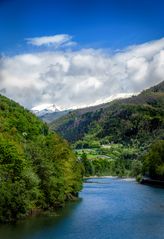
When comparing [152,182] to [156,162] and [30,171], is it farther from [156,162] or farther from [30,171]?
[30,171]

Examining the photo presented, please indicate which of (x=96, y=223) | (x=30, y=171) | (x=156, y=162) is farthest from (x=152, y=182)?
(x=96, y=223)

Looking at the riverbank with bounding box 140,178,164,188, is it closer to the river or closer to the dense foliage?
the dense foliage

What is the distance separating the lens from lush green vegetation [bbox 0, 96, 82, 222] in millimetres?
61375

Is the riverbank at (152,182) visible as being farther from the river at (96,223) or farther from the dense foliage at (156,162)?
the river at (96,223)

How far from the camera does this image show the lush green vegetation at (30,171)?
61.4 meters

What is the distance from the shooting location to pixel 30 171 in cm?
6762

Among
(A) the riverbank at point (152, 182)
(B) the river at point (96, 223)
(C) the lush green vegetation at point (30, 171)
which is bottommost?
(B) the river at point (96, 223)

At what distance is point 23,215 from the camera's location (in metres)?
63.6

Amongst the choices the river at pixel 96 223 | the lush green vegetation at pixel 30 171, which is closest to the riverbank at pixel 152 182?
the lush green vegetation at pixel 30 171

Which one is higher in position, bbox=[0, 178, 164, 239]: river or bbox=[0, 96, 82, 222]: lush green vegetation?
bbox=[0, 96, 82, 222]: lush green vegetation

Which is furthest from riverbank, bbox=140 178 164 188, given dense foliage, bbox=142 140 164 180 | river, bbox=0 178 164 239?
river, bbox=0 178 164 239

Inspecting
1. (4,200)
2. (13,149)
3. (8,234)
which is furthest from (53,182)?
(8,234)

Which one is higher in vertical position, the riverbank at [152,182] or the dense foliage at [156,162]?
the dense foliage at [156,162]

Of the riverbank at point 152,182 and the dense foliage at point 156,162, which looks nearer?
the riverbank at point 152,182
